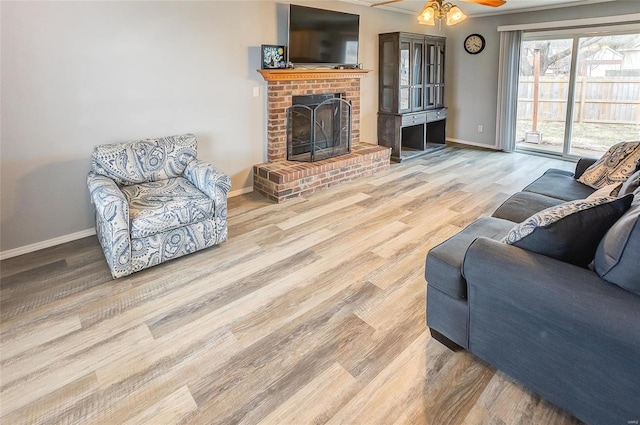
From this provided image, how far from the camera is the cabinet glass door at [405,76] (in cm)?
583

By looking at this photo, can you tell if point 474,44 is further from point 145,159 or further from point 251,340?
point 251,340

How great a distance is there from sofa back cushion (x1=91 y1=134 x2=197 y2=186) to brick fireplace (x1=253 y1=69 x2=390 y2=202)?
40.5 inches

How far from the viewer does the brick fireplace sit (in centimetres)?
441

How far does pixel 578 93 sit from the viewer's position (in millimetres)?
5914

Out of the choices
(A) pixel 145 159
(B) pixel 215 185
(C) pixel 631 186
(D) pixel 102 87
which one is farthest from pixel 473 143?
(D) pixel 102 87

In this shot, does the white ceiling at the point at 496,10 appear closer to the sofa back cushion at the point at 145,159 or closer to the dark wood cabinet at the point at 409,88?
the dark wood cabinet at the point at 409,88

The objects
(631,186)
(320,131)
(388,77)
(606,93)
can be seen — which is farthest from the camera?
(388,77)

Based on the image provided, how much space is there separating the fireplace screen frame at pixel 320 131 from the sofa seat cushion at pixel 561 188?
2502mm

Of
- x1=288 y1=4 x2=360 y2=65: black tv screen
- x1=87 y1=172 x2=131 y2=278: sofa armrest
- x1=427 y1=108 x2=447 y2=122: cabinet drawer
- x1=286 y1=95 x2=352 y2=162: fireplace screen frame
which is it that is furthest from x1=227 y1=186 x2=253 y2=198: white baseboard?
x1=427 y1=108 x2=447 y2=122: cabinet drawer

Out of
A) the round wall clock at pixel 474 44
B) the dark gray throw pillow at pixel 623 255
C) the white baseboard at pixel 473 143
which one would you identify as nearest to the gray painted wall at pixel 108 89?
the dark gray throw pillow at pixel 623 255

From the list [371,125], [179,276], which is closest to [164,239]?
[179,276]

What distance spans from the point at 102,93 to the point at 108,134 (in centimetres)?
35

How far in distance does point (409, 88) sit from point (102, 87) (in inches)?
169

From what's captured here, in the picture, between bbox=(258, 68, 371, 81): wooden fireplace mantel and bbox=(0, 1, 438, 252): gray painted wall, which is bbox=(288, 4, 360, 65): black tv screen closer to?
bbox=(258, 68, 371, 81): wooden fireplace mantel
